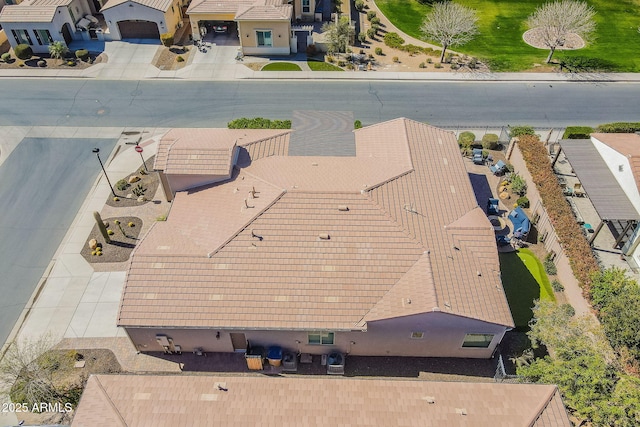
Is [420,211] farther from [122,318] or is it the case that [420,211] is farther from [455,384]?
[122,318]

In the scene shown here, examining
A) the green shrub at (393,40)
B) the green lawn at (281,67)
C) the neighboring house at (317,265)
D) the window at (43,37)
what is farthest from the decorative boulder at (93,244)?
the green shrub at (393,40)

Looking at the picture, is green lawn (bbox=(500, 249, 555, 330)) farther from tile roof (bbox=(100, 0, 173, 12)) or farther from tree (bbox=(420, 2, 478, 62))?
tile roof (bbox=(100, 0, 173, 12))

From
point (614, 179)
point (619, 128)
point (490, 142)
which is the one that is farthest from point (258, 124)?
point (619, 128)

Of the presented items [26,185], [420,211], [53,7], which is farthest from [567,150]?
[53,7]

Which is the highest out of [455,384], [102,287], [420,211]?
[420,211]

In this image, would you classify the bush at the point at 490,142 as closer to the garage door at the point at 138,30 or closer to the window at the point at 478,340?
the window at the point at 478,340

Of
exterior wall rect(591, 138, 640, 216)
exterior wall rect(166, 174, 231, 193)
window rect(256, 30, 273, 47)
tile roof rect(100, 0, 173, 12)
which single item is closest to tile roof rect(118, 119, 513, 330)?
exterior wall rect(166, 174, 231, 193)
